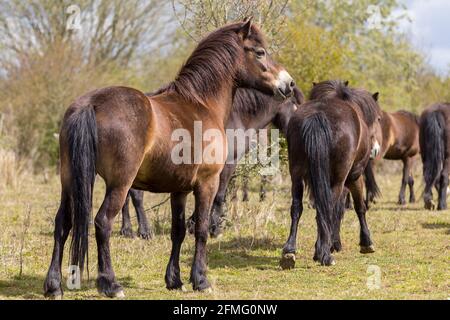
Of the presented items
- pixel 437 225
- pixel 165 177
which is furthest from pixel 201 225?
pixel 437 225

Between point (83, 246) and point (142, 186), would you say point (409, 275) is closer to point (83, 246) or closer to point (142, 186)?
point (142, 186)

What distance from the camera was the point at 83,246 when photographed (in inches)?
226

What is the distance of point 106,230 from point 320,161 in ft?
9.93

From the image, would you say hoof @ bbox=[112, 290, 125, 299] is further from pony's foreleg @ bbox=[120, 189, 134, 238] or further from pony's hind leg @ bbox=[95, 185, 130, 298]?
pony's foreleg @ bbox=[120, 189, 134, 238]

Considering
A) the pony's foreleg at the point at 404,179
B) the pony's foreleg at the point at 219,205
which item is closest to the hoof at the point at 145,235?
the pony's foreleg at the point at 219,205

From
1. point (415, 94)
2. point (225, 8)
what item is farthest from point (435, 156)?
point (415, 94)

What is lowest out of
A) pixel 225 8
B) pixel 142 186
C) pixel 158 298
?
pixel 158 298

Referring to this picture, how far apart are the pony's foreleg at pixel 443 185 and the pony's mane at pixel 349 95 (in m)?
5.48

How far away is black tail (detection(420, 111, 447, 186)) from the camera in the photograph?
14.8m

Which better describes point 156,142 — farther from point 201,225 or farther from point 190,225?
point 190,225

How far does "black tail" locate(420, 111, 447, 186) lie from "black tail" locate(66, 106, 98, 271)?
10344 mm
